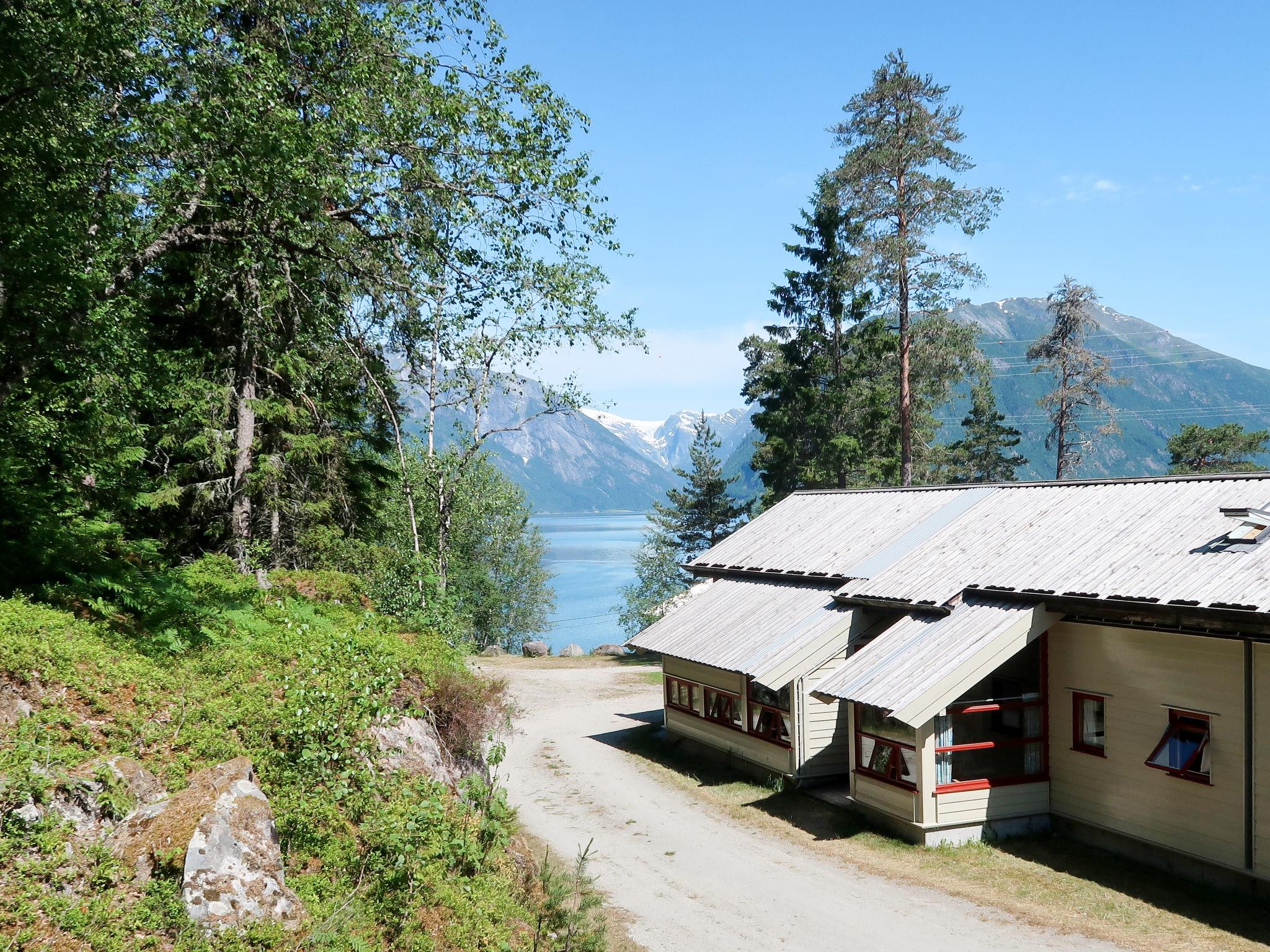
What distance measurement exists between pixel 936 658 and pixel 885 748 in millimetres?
2018

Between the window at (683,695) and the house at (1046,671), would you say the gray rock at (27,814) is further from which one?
the window at (683,695)

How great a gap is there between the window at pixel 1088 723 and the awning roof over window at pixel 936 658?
136 cm

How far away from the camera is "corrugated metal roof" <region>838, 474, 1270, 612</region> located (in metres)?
12.2

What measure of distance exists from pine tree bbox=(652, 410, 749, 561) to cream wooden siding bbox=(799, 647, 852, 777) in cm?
3039

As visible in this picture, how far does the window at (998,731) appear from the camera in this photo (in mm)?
13867

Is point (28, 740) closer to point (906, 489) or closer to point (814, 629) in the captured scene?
point (814, 629)

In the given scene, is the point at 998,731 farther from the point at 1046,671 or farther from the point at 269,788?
the point at 269,788

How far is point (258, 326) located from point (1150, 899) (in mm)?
15376

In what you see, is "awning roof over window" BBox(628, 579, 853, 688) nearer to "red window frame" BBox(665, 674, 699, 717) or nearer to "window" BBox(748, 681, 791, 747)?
"window" BBox(748, 681, 791, 747)

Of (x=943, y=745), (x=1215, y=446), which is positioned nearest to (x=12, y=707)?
(x=943, y=745)

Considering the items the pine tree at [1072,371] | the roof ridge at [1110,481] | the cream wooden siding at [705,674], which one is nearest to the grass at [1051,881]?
the cream wooden siding at [705,674]

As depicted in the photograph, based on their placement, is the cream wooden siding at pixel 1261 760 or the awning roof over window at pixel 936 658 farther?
the awning roof over window at pixel 936 658

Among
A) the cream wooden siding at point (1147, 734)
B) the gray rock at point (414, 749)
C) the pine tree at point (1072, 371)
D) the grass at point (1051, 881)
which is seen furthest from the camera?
the pine tree at point (1072, 371)

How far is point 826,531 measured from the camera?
71.6 feet
